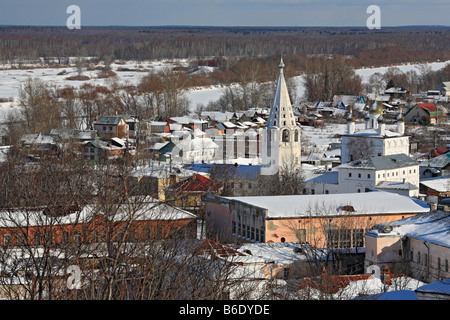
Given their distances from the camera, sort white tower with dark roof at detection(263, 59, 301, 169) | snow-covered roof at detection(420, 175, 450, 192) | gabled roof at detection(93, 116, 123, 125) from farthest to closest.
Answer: gabled roof at detection(93, 116, 123, 125) < white tower with dark roof at detection(263, 59, 301, 169) < snow-covered roof at detection(420, 175, 450, 192)

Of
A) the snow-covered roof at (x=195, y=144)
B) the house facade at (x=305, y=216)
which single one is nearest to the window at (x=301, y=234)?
the house facade at (x=305, y=216)

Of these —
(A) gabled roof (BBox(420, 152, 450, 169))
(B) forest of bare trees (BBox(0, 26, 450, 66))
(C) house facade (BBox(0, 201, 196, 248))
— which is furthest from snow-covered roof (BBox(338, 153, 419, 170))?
(B) forest of bare trees (BBox(0, 26, 450, 66))

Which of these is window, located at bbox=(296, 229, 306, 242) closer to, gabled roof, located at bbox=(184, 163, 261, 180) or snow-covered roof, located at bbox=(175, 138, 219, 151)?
gabled roof, located at bbox=(184, 163, 261, 180)

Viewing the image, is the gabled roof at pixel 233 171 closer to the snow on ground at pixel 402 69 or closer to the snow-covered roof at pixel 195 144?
the snow-covered roof at pixel 195 144

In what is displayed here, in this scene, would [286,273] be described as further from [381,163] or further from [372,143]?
[372,143]

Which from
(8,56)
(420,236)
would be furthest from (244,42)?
(420,236)
